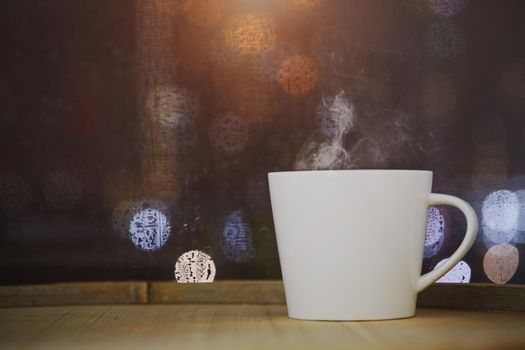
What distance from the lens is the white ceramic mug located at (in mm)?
583

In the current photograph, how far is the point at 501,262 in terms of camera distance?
84 cm

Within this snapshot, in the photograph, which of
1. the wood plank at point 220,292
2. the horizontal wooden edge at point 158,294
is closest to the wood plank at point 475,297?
the horizontal wooden edge at point 158,294

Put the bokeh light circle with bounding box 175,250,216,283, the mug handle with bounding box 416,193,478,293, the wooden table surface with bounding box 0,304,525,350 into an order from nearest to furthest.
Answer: the wooden table surface with bounding box 0,304,525,350 < the mug handle with bounding box 416,193,478,293 < the bokeh light circle with bounding box 175,250,216,283

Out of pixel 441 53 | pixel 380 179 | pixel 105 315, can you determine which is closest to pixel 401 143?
pixel 441 53

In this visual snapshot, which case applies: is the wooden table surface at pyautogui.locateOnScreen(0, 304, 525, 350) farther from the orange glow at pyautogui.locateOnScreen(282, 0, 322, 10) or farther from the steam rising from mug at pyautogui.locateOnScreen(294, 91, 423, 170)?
the orange glow at pyautogui.locateOnScreen(282, 0, 322, 10)

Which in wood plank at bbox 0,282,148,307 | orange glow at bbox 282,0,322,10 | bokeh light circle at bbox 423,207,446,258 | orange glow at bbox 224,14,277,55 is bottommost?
wood plank at bbox 0,282,148,307

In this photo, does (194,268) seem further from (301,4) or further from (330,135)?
(301,4)

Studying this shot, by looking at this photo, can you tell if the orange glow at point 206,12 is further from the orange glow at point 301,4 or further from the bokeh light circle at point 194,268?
the bokeh light circle at point 194,268

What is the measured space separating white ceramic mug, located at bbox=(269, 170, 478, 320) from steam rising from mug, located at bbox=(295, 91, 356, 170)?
0.74 feet

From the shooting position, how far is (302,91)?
0.84 metres

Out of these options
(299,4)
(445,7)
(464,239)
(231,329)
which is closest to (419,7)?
(445,7)

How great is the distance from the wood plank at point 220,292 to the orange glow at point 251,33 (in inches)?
10.7

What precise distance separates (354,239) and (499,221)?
315 mm

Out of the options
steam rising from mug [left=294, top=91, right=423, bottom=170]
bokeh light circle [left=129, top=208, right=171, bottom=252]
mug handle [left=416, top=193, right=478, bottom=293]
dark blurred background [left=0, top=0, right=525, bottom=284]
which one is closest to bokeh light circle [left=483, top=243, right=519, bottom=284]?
dark blurred background [left=0, top=0, right=525, bottom=284]
